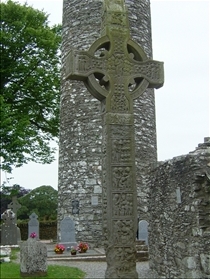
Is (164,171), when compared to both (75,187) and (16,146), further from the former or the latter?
(16,146)

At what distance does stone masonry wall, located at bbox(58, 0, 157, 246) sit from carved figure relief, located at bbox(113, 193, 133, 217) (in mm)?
9901

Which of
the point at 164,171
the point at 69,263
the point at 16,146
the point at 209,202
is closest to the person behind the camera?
the point at 209,202

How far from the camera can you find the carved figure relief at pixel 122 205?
5160 mm

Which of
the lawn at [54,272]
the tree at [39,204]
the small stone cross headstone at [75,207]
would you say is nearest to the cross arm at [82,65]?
the lawn at [54,272]

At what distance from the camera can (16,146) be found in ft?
61.1

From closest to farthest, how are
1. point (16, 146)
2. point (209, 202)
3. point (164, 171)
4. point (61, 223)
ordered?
point (209, 202), point (164, 171), point (61, 223), point (16, 146)

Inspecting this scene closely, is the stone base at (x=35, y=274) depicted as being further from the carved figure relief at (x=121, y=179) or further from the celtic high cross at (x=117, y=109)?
the carved figure relief at (x=121, y=179)

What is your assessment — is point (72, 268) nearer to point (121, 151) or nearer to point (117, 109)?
point (121, 151)

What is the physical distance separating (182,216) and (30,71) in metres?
15.1

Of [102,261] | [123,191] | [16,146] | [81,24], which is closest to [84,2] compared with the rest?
[81,24]

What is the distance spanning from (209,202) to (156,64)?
2.67 metres

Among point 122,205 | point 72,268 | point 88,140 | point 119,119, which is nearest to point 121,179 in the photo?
point 122,205

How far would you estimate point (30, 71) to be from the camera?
836 inches

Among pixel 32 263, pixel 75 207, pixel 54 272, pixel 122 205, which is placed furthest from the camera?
pixel 75 207
